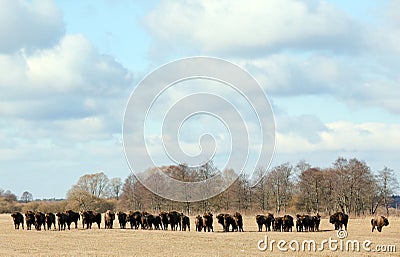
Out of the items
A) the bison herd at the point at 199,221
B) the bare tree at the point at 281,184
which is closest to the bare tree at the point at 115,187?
the bare tree at the point at 281,184

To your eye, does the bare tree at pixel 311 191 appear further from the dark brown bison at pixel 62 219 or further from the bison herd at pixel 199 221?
the dark brown bison at pixel 62 219

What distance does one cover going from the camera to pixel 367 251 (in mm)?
29422

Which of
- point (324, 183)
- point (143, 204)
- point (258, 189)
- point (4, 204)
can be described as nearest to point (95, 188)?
point (4, 204)

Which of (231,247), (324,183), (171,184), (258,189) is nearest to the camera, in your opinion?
(231,247)

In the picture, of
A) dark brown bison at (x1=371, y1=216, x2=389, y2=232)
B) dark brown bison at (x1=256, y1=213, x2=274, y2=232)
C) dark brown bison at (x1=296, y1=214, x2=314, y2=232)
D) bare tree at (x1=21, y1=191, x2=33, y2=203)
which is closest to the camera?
dark brown bison at (x1=371, y1=216, x2=389, y2=232)

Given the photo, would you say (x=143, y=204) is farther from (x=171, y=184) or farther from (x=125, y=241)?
(x=125, y=241)

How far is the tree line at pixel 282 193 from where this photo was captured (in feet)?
279

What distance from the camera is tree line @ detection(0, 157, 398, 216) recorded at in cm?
8500

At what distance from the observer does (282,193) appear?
305ft

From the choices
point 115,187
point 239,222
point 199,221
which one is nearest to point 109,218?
point 199,221

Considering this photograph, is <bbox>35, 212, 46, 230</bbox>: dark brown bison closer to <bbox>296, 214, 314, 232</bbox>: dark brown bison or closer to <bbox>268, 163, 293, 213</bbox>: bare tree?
→ <bbox>296, 214, 314, 232</bbox>: dark brown bison

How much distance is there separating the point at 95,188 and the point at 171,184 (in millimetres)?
39769

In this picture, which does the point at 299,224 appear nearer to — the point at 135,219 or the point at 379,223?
the point at 379,223

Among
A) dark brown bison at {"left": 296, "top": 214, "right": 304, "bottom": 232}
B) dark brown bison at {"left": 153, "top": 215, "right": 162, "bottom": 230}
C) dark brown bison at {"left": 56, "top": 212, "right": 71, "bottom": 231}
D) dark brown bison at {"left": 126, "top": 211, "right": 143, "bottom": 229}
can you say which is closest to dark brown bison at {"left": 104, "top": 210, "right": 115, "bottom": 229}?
dark brown bison at {"left": 126, "top": 211, "right": 143, "bottom": 229}
